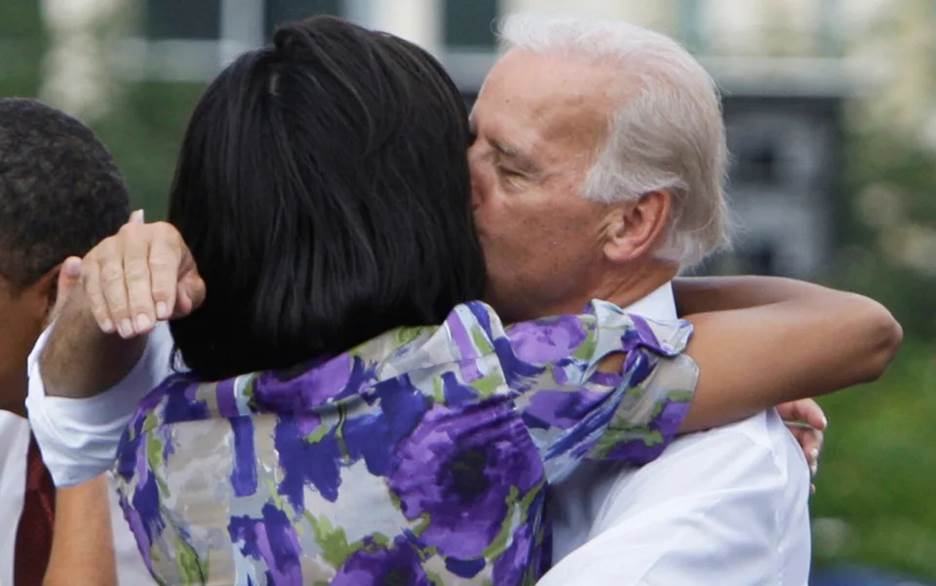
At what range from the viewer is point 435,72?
8.38ft

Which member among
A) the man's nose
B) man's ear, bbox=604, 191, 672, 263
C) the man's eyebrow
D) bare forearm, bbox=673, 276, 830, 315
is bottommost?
bare forearm, bbox=673, 276, 830, 315

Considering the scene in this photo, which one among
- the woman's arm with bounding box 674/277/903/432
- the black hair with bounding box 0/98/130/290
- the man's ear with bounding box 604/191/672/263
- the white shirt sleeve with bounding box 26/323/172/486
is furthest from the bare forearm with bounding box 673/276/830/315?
Answer: the black hair with bounding box 0/98/130/290

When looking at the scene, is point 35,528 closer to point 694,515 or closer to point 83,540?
point 83,540

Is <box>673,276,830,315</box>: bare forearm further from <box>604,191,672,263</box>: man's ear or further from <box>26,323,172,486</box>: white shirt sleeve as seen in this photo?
<box>26,323,172,486</box>: white shirt sleeve

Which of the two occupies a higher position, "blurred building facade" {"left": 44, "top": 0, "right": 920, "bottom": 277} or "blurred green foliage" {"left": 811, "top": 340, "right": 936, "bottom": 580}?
"blurred green foliage" {"left": 811, "top": 340, "right": 936, "bottom": 580}

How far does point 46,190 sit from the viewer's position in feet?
10.1

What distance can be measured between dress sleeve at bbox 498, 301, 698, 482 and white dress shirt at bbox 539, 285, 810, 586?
0.06 metres

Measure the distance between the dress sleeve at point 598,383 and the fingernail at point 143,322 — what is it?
45 centimetres

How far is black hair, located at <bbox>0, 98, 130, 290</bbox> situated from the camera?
3078mm

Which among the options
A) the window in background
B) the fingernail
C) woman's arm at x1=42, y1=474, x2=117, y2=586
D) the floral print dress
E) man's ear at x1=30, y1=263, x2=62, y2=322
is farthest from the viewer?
the window in background

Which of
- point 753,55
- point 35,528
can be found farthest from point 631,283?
point 753,55

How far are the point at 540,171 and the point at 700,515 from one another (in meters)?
0.50

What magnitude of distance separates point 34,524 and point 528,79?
1.16 m

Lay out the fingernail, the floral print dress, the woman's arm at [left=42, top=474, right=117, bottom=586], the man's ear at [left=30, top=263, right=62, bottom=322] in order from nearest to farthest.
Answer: the fingernail < the floral print dress < the woman's arm at [left=42, top=474, right=117, bottom=586] < the man's ear at [left=30, top=263, right=62, bottom=322]
